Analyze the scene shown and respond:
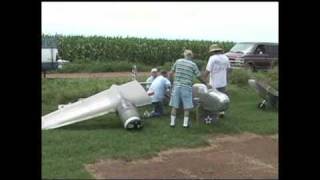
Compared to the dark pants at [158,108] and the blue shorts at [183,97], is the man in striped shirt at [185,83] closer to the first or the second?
the blue shorts at [183,97]

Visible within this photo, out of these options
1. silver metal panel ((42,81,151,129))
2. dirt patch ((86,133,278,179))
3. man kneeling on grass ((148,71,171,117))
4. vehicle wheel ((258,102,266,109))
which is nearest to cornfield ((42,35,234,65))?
vehicle wheel ((258,102,266,109))

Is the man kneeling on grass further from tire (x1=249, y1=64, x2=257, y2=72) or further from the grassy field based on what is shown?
tire (x1=249, y1=64, x2=257, y2=72)

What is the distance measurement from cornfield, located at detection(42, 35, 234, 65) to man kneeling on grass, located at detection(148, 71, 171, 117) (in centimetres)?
2106

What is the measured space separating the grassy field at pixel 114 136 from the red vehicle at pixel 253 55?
14259 mm

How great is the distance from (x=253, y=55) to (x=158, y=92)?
18.0 m

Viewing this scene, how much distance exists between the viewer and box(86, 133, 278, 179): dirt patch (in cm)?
786

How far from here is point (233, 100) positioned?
15.8 metres

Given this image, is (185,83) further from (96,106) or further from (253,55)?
(253,55)

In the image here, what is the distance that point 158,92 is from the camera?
42.4 feet

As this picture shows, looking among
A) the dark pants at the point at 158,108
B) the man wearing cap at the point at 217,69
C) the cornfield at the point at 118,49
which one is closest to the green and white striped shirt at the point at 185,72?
the man wearing cap at the point at 217,69

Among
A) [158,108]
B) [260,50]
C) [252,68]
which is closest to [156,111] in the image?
[158,108]
